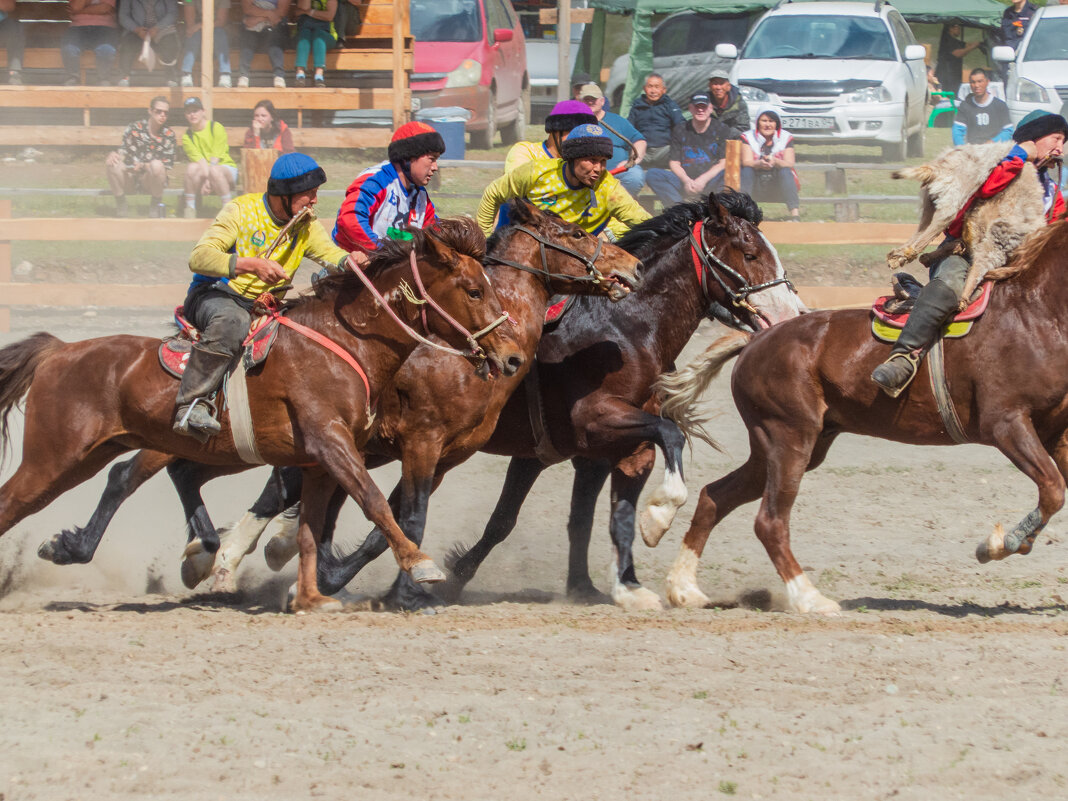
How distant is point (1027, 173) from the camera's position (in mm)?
6445

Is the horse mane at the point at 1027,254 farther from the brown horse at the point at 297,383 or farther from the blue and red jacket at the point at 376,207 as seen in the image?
the blue and red jacket at the point at 376,207

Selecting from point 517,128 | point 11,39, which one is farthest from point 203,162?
point 517,128

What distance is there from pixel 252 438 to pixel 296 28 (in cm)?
1199

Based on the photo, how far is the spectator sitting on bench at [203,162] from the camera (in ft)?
47.9

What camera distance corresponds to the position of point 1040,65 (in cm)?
1745

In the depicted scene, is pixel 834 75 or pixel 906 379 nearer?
pixel 906 379

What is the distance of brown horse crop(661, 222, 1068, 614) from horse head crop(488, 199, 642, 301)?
0.57 meters

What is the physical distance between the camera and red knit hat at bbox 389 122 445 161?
6.58m

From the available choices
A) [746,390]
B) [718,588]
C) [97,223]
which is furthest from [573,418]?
[97,223]

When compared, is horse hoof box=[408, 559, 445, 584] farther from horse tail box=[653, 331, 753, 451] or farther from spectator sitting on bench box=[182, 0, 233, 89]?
spectator sitting on bench box=[182, 0, 233, 89]

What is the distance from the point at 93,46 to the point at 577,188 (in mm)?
11550

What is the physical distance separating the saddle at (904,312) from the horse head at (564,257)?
1201mm

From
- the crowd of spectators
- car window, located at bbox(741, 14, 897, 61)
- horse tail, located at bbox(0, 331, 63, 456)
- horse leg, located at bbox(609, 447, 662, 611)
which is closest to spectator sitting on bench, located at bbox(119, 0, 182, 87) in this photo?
the crowd of spectators

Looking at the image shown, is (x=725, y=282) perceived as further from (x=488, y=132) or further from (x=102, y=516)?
(x=488, y=132)
